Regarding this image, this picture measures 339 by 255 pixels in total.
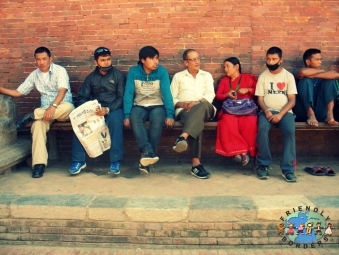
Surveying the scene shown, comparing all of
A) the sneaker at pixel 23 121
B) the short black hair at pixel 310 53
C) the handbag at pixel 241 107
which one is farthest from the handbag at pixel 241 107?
the sneaker at pixel 23 121

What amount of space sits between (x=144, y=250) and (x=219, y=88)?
2.65 meters

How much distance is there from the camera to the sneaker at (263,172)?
14.9 ft

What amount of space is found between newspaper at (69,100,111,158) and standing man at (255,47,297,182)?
2032 mm

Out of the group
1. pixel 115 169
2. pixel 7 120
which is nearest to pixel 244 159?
pixel 115 169

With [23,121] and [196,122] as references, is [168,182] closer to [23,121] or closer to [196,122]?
[196,122]

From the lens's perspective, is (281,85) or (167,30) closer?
(281,85)

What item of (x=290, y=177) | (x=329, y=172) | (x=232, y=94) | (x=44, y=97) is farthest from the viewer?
(x=44, y=97)

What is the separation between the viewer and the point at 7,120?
16.6 ft

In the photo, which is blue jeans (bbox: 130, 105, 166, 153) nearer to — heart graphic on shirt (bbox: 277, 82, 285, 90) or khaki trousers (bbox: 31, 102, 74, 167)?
khaki trousers (bbox: 31, 102, 74, 167)

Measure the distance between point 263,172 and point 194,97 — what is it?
1.43 m

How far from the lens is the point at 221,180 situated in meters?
4.54

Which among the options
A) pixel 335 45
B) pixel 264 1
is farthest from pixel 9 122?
pixel 335 45

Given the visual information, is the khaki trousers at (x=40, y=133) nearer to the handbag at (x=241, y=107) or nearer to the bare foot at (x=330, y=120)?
the handbag at (x=241, y=107)

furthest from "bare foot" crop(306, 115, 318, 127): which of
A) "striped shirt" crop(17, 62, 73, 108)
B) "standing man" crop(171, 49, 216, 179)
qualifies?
"striped shirt" crop(17, 62, 73, 108)
